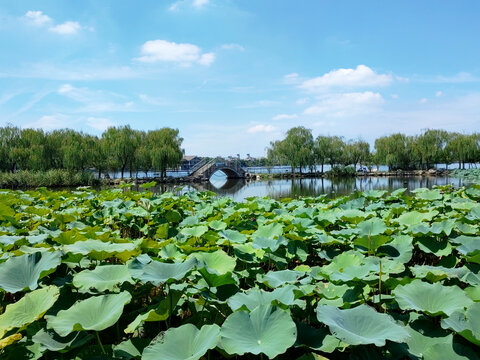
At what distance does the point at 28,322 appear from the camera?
1.00 m

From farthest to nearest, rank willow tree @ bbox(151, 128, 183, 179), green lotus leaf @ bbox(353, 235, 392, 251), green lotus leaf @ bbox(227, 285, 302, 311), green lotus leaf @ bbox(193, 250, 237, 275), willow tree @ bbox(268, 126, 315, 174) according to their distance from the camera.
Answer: willow tree @ bbox(268, 126, 315, 174), willow tree @ bbox(151, 128, 183, 179), green lotus leaf @ bbox(353, 235, 392, 251), green lotus leaf @ bbox(193, 250, 237, 275), green lotus leaf @ bbox(227, 285, 302, 311)

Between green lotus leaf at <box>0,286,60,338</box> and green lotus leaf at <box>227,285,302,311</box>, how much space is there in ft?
1.87

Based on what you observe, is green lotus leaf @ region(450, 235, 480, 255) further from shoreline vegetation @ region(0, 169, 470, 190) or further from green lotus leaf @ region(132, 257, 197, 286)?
shoreline vegetation @ region(0, 169, 470, 190)

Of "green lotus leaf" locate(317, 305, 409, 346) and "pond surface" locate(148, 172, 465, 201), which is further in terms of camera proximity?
"pond surface" locate(148, 172, 465, 201)

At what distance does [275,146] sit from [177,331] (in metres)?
38.0

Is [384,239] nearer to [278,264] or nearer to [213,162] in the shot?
[278,264]

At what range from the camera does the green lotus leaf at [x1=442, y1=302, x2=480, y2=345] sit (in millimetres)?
850

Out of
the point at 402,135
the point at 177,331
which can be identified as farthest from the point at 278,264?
the point at 402,135

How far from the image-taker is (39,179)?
22578 millimetres

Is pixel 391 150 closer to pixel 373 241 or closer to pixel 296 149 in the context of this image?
pixel 296 149

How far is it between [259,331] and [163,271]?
0.39 m

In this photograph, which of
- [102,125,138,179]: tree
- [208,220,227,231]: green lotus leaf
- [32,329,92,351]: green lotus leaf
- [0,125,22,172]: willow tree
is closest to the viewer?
[32,329,92,351]: green lotus leaf

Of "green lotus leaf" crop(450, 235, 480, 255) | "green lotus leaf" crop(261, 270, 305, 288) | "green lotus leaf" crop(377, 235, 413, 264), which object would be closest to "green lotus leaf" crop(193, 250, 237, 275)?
"green lotus leaf" crop(261, 270, 305, 288)

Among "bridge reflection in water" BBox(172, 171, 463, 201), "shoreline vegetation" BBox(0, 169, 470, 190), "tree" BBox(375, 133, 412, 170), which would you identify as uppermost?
"tree" BBox(375, 133, 412, 170)
